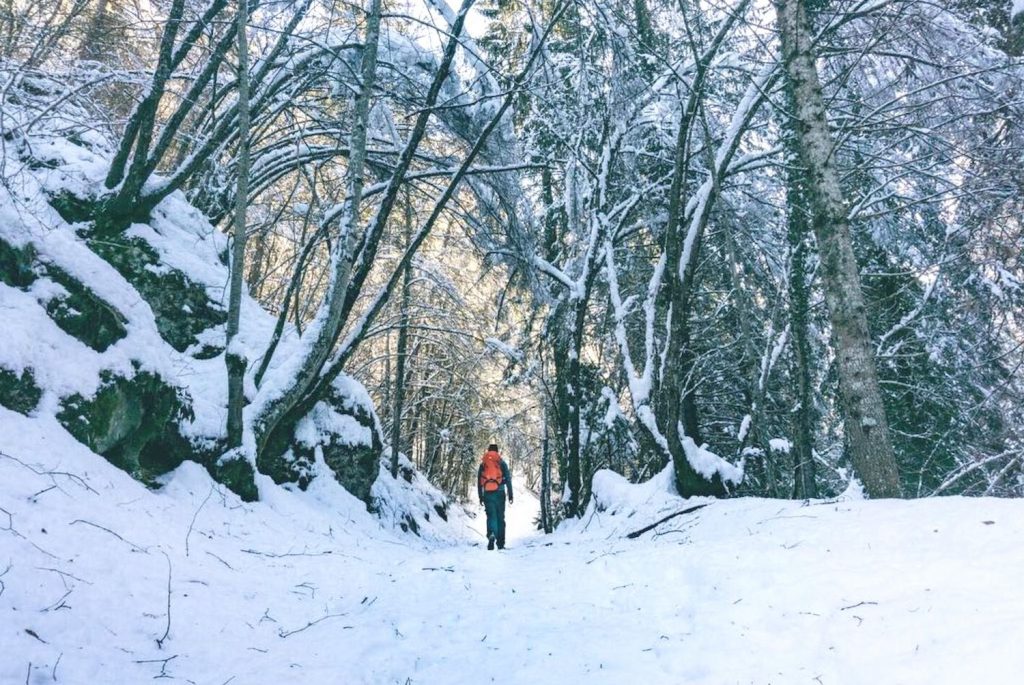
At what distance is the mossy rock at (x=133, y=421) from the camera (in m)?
4.68

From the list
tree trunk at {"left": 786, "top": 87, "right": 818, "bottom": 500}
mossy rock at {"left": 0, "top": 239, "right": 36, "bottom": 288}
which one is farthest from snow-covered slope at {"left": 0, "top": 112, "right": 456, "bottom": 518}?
tree trunk at {"left": 786, "top": 87, "right": 818, "bottom": 500}

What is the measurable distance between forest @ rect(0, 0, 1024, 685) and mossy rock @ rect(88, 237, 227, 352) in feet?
0.13

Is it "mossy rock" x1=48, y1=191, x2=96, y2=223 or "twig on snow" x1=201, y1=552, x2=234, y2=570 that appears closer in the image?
"twig on snow" x1=201, y1=552, x2=234, y2=570

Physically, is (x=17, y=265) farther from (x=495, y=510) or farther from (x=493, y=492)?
(x=495, y=510)

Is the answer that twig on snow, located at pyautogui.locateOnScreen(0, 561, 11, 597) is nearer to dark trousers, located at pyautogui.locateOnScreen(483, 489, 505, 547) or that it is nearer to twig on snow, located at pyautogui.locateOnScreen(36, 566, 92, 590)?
twig on snow, located at pyautogui.locateOnScreen(36, 566, 92, 590)

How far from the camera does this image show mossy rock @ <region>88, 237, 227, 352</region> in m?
6.93

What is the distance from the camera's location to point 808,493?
886cm

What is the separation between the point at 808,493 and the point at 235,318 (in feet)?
27.6

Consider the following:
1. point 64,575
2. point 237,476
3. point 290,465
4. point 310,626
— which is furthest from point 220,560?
point 290,465

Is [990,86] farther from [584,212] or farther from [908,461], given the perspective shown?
[908,461]

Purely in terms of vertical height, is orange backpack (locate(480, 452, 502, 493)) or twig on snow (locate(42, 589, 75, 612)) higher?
twig on snow (locate(42, 589, 75, 612))

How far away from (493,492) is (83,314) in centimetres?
677

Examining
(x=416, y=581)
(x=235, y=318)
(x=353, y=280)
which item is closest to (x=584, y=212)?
(x=353, y=280)

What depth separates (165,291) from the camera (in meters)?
7.54
